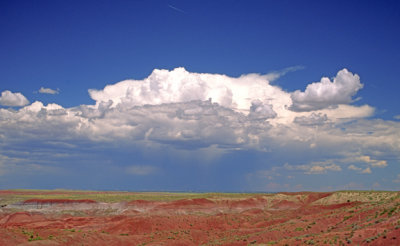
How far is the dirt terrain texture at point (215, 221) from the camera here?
43312 mm

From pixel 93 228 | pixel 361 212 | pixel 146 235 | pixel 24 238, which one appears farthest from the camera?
pixel 93 228

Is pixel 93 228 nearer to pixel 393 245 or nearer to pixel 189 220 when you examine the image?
pixel 189 220

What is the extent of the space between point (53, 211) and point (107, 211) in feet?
50.4

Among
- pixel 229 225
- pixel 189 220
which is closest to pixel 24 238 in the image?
pixel 189 220

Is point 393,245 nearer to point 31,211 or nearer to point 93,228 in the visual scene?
point 93,228

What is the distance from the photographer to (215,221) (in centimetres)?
8438

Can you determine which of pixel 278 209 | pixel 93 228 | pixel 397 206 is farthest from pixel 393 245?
pixel 278 209

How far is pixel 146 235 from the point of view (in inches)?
2788

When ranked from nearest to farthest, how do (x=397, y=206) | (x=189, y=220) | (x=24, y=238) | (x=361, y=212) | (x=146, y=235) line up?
(x=397, y=206) < (x=361, y=212) < (x=24, y=238) < (x=146, y=235) < (x=189, y=220)

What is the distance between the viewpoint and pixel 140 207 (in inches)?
4311

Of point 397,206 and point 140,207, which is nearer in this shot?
point 397,206

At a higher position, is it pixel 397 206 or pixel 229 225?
pixel 397 206

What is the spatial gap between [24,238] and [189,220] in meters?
36.7

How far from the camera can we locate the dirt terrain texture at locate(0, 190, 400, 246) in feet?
142
